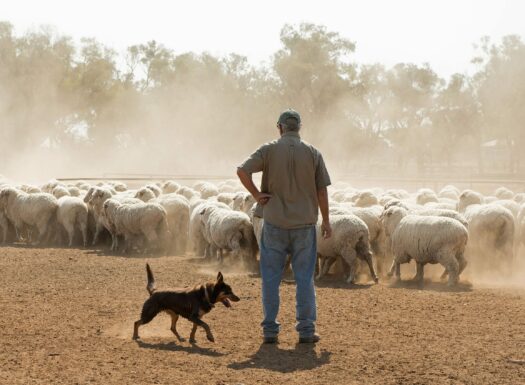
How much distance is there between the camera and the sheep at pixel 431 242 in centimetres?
1294

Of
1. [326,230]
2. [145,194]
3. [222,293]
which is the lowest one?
[222,293]

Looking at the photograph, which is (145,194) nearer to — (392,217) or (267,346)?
(392,217)

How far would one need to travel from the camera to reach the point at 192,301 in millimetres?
8422

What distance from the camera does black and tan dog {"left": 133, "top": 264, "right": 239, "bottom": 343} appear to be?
8.33 m

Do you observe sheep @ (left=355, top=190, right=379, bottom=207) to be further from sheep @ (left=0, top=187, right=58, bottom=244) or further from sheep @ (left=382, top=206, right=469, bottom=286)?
sheep @ (left=0, top=187, right=58, bottom=244)

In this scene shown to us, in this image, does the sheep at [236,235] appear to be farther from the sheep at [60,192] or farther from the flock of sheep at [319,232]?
the sheep at [60,192]

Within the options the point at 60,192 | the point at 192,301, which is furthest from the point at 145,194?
the point at 192,301

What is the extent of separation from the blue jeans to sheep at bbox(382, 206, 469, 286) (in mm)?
5180

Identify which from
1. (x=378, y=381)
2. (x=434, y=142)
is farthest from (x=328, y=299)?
(x=434, y=142)

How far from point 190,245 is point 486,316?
10.7 metres

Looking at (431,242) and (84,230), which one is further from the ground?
(431,242)

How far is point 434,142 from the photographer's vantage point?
2904 inches

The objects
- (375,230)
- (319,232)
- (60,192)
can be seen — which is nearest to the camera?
(319,232)

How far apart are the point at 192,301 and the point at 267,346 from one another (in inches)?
36.7
